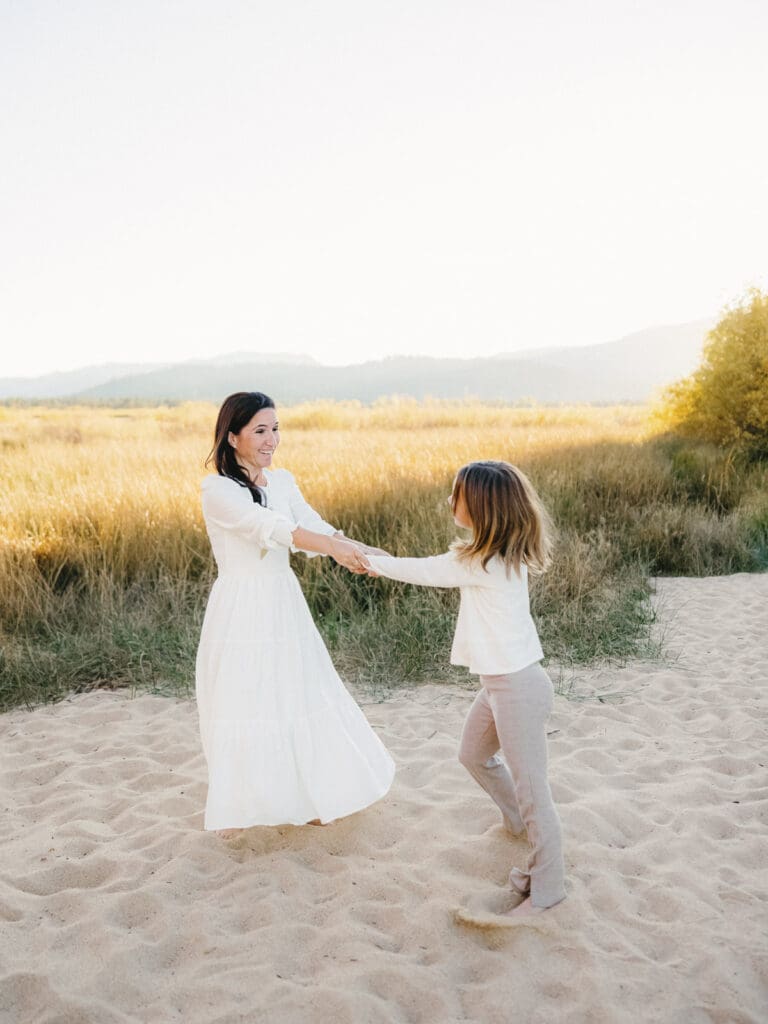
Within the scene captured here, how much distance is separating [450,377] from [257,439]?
147919mm

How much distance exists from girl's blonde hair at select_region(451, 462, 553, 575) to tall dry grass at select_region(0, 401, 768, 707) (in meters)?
3.14


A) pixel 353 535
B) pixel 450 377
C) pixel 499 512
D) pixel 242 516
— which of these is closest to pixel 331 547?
pixel 242 516

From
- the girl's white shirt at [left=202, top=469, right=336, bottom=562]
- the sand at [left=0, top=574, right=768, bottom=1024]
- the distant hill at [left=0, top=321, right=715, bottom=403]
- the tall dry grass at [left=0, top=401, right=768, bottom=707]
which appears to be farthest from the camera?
the distant hill at [left=0, top=321, right=715, bottom=403]

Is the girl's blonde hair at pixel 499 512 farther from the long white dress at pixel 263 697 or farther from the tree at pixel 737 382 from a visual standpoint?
the tree at pixel 737 382

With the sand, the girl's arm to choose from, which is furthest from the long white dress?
the girl's arm

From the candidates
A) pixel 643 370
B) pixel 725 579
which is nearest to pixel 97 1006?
pixel 725 579

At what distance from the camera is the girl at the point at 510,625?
2762mm

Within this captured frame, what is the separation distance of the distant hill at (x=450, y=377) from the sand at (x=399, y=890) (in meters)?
127

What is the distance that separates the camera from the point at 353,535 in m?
8.45

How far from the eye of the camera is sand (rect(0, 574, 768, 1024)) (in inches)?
99.8

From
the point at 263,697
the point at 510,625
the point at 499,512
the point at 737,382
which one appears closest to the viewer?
the point at 499,512

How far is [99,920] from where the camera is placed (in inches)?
118

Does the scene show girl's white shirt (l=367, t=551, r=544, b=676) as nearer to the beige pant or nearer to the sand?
the beige pant

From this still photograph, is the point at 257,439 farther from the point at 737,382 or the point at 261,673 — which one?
the point at 737,382
